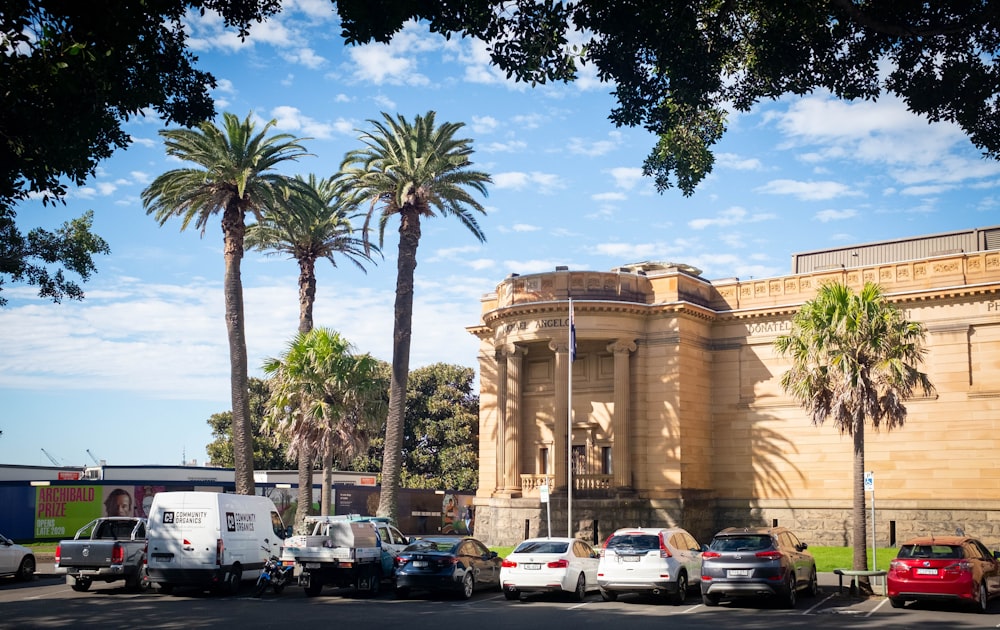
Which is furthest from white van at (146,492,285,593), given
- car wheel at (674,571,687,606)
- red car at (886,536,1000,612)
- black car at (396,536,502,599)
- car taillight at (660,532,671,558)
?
red car at (886,536,1000,612)

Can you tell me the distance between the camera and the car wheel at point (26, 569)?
1125 inches

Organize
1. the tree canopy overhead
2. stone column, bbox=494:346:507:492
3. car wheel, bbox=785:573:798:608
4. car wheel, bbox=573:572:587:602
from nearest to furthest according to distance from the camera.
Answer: the tree canopy overhead
car wheel, bbox=785:573:798:608
car wheel, bbox=573:572:587:602
stone column, bbox=494:346:507:492

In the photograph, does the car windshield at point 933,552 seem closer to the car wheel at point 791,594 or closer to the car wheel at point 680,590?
the car wheel at point 791,594

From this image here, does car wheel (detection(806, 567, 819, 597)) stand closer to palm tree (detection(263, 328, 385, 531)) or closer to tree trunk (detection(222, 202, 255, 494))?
palm tree (detection(263, 328, 385, 531))

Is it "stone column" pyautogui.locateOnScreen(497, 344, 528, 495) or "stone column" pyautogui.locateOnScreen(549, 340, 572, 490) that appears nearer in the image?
"stone column" pyautogui.locateOnScreen(549, 340, 572, 490)

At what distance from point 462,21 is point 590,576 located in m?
16.9

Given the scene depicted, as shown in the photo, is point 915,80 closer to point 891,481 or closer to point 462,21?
point 462,21

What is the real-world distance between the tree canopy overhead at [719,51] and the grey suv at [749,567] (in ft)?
37.8

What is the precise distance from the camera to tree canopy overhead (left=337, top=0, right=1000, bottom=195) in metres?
11.4

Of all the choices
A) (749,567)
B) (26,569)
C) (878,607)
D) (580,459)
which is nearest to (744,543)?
(749,567)

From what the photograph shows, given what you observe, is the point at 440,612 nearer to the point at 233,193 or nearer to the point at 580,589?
the point at 580,589

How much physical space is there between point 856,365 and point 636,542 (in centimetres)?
1091

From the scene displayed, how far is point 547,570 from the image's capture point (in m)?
23.2

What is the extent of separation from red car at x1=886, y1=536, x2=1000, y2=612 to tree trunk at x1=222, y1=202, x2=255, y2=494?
84.3 ft
